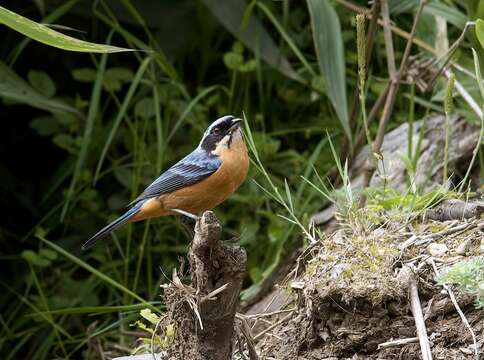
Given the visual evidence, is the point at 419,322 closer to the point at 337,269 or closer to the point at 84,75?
the point at 337,269

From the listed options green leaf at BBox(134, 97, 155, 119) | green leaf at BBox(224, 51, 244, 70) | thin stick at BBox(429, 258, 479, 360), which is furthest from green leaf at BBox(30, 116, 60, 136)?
thin stick at BBox(429, 258, 479, 360)

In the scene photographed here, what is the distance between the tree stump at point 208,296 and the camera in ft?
11.1

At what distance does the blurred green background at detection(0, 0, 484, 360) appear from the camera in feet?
19.8

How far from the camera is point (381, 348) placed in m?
3.52

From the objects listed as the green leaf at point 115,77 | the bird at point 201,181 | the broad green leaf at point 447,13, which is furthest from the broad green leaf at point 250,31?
the bird at point 201,181

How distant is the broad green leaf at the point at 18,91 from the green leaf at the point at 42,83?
49cm

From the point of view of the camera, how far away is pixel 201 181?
4766 mm

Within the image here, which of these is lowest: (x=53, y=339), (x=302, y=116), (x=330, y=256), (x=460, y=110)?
(x=53, y=339)

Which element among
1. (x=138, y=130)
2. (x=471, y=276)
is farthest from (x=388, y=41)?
(x=471, y=276)

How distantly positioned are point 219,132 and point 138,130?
5.32ft

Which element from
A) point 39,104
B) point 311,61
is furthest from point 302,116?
point 39,104

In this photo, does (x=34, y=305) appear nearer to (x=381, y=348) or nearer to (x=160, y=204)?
(x=160, y=204)

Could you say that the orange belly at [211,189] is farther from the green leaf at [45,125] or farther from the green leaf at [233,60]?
the green leaf at [45,125]

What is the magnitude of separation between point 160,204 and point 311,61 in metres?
2.35
